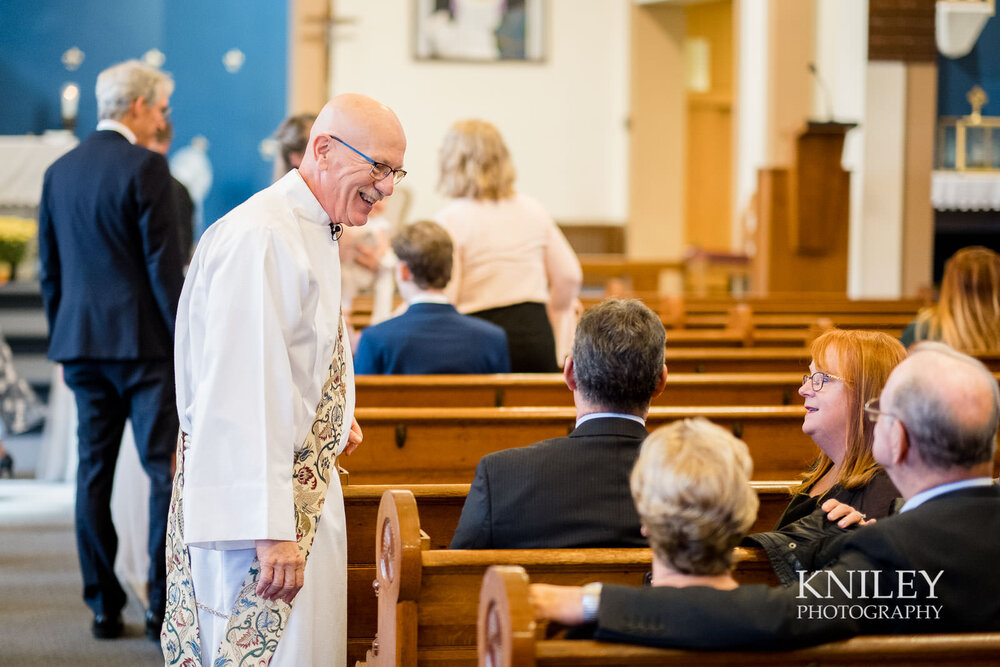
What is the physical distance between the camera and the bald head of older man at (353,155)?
2.04 m

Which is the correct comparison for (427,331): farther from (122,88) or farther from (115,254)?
(122,88)

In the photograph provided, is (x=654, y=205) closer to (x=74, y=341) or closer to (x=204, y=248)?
(x=74, y=341)

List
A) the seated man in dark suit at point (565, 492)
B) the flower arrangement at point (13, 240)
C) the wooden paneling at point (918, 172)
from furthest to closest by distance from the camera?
the wooden paneling at point (918, 172) < the flower arrangement at point (13, 240) < the seated man in dark suit at point (565, 492)

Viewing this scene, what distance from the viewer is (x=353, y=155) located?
2.05m

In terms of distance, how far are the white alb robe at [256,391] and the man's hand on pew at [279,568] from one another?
0.10ft

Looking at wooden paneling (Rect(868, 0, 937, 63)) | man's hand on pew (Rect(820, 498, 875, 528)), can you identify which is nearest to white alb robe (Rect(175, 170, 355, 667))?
man's hand on pew (Rect(820, 498, 875, 528))

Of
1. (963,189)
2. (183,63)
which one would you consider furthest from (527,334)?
(183,63)

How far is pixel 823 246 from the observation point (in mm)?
9227

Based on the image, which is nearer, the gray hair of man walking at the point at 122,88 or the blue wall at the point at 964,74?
the gray hair of man walking at the point at 122,88

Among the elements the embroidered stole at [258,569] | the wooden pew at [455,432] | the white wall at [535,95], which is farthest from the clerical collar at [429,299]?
the white wall at [535,95]

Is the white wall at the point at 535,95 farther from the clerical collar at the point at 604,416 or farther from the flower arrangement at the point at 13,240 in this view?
the clerical collar at the point at 604,416

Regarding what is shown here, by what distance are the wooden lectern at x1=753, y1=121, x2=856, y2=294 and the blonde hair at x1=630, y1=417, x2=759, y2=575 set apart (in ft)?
26.0

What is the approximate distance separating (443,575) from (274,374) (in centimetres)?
44

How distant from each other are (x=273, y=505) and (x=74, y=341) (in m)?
1.51
